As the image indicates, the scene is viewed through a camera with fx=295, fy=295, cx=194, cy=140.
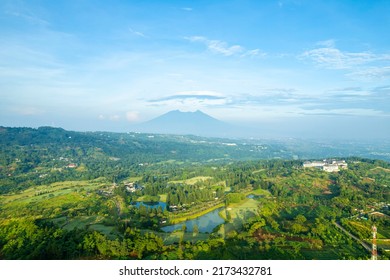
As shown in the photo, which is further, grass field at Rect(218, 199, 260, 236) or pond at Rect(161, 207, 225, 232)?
pond at Rect(161, 207, 225, 232)

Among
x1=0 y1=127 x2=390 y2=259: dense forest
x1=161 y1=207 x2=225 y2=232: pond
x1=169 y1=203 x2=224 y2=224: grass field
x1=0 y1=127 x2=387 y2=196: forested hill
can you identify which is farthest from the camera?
x1=0 y1=127 x2=387 y2=196: forested hill

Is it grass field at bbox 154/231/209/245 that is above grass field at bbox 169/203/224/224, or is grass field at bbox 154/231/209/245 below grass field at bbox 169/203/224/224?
above

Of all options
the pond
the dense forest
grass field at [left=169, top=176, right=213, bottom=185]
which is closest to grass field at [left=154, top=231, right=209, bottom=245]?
the dense forest

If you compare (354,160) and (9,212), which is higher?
(354,160)

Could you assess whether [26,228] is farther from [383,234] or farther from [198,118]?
[198,118]

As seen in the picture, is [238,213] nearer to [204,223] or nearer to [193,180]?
[204,223]

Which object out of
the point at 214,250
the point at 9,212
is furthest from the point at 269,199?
the point at 9,212

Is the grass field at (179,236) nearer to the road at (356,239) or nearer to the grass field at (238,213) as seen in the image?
the grass field at (238,213)

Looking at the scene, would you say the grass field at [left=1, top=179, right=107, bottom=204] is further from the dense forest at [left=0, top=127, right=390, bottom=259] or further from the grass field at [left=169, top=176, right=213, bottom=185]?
the grass field at [left=169, top=176, right=213, bottom=185]
